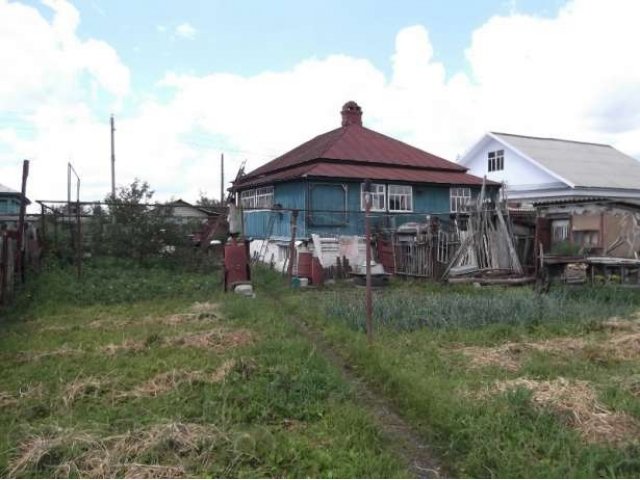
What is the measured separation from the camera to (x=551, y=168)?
2550 centimetres

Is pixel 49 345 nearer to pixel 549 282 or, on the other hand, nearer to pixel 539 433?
pixel 539 433

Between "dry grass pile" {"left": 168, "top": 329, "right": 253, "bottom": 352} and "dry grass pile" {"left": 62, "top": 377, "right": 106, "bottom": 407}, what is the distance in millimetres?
1625

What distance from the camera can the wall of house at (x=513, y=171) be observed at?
84.8ft

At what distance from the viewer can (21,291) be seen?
34.3 feet

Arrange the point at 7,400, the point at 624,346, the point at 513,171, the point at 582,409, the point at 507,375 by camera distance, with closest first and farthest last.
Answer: the point at 582,409 < the point at 7,400 < the point at 507,375 < the point at 624,346 < the point at 513,171

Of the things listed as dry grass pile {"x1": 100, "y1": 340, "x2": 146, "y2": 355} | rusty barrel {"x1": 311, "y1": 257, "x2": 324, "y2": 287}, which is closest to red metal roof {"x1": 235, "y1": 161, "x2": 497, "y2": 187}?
rusty barrel {"x1": 311, "y1": 257, "x2": 324, "y2": 287}

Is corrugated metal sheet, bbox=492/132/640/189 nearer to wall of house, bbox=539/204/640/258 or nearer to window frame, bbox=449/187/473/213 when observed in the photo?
window frame, bbox=449/187/473/213

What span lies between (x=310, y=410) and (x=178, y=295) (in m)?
7.28

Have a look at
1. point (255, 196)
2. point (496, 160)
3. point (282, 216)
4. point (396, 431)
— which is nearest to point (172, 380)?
point (396, 431)

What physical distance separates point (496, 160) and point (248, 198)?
15.3 metres

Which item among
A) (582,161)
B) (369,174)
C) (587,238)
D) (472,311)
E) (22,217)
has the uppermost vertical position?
(582,161)

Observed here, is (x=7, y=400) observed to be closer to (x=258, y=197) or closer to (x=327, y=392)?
(x=327, y=392)

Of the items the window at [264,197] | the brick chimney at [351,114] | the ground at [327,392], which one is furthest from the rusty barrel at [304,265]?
the brick chimney at [351,114]

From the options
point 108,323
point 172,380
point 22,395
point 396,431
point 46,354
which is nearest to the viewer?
point 396,431
